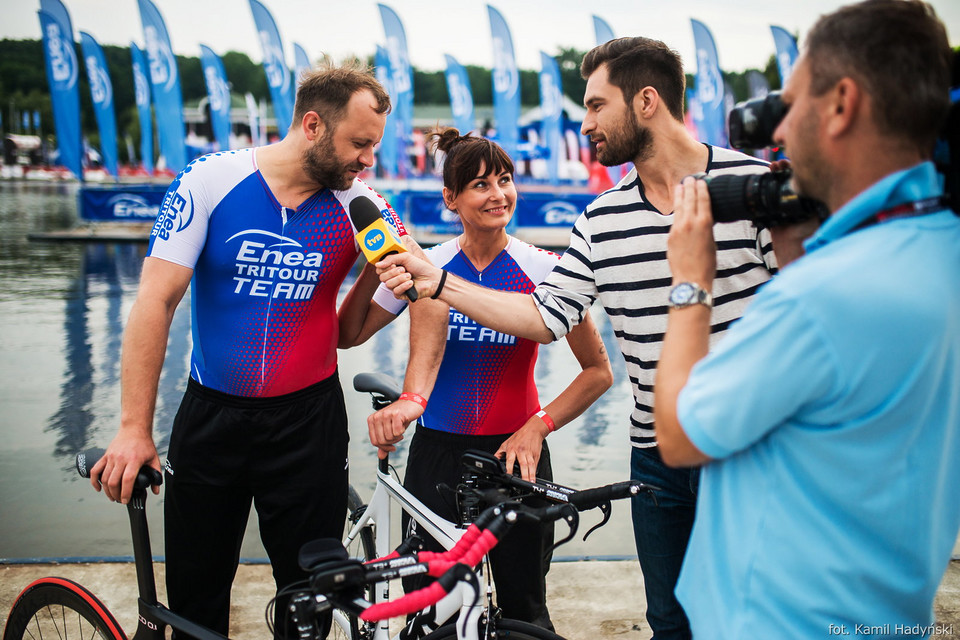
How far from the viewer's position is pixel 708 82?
20.5 m

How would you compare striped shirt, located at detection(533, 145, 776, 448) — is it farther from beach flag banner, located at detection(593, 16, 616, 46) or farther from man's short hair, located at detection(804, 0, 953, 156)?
beach flag banner, located at detection(593, 16, 616, 46)

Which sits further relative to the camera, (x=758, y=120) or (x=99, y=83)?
(x=99, y=83)

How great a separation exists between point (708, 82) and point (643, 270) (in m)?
20.5

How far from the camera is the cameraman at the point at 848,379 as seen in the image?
1.00m

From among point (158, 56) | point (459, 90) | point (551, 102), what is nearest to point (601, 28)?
point (551, 102)

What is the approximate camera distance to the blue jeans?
6.95ft

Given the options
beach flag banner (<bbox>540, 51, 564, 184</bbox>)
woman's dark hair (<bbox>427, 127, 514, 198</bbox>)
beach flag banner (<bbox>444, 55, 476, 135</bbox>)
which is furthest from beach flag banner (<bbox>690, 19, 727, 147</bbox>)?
woman's dark hair (<bbox>427, 127, 514, 198</bbox>)

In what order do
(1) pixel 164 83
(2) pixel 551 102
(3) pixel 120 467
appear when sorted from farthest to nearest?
(2) pixel 551 102 → (1) pixel 164 83 → (3) pixel 120 467

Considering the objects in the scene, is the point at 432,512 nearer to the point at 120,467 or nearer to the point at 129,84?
the point at 120,467

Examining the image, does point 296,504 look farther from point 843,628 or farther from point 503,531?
point 843,628

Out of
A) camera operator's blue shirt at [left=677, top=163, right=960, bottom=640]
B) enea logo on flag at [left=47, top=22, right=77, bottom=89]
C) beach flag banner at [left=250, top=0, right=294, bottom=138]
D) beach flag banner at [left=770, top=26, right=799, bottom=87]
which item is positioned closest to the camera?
camera operator's blue shirt at [left=677, top=163, right=960, bottom=640]

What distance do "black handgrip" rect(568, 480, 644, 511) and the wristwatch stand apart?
622 mm

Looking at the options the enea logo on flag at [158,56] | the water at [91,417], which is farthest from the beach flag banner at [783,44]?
the enea logo on flag at [158,56]

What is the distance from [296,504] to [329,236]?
3.06 feet
